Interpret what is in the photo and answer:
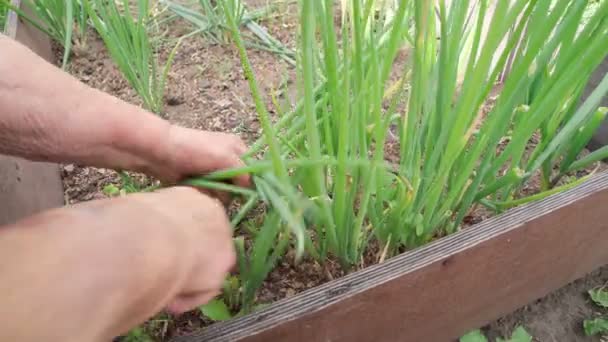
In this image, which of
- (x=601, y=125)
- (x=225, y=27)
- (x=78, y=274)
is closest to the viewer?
(x=78, y=274)

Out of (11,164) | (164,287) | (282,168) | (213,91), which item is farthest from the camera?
(213,91)

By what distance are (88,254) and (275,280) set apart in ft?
1.63

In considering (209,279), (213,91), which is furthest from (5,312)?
(213,91)

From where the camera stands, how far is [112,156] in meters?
0.75

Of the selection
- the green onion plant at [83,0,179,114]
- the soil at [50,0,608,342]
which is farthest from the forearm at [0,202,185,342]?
the green onion plant at [83,0,179,114]

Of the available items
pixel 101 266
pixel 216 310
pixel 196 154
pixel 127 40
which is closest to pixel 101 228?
pixel 101 266

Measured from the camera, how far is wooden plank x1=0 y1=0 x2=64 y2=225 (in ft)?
2.82

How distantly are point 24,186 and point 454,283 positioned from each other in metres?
0.75

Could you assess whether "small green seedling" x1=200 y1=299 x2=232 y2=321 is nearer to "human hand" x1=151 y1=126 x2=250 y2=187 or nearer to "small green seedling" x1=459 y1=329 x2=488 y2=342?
"human hand" x1=151 y1=126 x2=250 y2=187

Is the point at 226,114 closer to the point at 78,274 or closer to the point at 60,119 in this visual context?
the point at 60,119

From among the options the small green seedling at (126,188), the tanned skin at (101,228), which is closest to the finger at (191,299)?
the tanned skin at (101,228)

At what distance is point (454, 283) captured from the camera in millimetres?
883

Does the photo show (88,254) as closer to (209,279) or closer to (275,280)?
(209,279)

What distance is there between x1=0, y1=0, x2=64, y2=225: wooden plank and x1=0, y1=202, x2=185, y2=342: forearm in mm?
454
